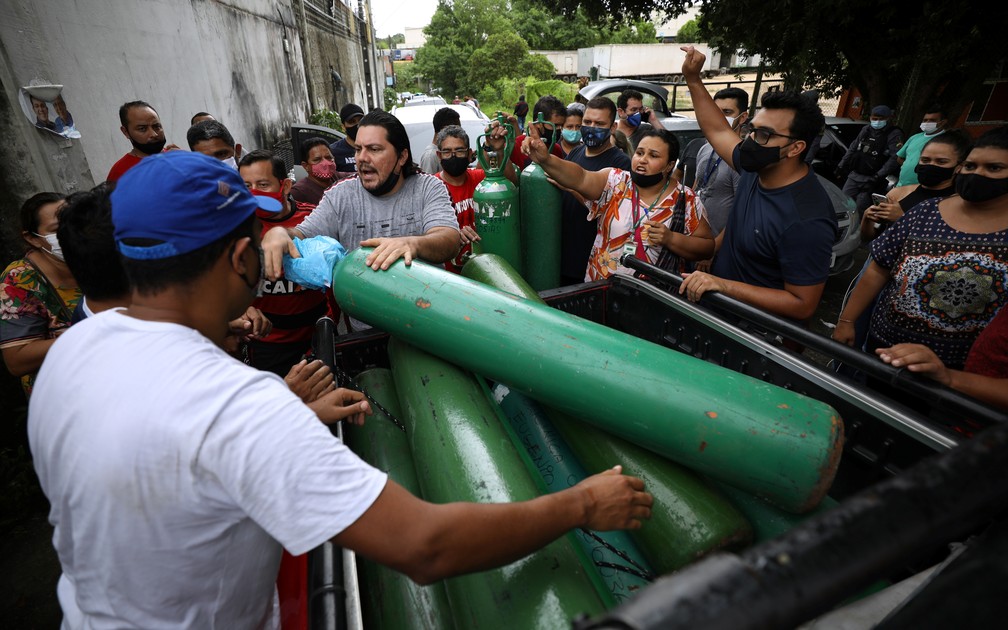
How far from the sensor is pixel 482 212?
126 inches

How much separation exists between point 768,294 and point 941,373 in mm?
820

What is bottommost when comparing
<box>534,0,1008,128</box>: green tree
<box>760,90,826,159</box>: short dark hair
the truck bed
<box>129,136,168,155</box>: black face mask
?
the truck bed

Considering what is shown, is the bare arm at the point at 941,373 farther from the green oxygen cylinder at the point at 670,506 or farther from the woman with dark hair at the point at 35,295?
the woman with dark hair at the point at 35,295

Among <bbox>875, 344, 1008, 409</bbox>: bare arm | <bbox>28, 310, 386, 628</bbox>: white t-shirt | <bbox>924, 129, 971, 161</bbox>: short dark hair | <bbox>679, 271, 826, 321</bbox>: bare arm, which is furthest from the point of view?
<bbox>924, 129, 971, 161</bbox>: short dark hair

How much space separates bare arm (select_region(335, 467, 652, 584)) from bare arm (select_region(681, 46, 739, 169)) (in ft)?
8.71

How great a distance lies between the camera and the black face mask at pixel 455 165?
3727 millimetres

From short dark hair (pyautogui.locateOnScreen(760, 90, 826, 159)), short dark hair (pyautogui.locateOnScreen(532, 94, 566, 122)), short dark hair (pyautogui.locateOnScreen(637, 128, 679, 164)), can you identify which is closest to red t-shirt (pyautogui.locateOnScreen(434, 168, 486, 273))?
short dark hair (pyautogui.locateOnScreen(637, 128, 679, 164))

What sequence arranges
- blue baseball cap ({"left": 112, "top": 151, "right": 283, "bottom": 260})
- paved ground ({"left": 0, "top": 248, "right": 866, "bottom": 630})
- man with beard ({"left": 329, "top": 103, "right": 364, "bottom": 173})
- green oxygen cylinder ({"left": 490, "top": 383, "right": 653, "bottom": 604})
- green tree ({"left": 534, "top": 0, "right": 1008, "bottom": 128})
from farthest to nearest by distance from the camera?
1. green tree ({"left": 534, "top": 0, "right": 1008, "bottom": 128})
2. man with beard ({"left": 329, "top": 103, "right": 364, "bottom": 173})
3. paved ground ({"left": 0, "top": 248, "right": 866, "bottom": 630})
4. green oxygen cylinder ({"left": 490, "top": 383, "right": 653, "bottom": 604})
5. blue baseball cap ({"left": 112, "top": 151, "right": 283, "bottom": 260})

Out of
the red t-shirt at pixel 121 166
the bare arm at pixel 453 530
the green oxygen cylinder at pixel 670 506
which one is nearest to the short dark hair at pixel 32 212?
the red t-shirt at pixel 121 166

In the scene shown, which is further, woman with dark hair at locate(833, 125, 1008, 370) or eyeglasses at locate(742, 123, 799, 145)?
eyeglasses at locate(742, 123, 799, 145)

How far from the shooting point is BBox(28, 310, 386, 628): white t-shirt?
0.89 m

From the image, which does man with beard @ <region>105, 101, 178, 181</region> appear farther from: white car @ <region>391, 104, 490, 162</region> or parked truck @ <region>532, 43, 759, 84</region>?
parked truck @ <region>532, 43, 759, 84</region>

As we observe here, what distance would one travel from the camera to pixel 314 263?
2.09 meters

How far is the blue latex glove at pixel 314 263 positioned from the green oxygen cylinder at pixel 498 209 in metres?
1.26
